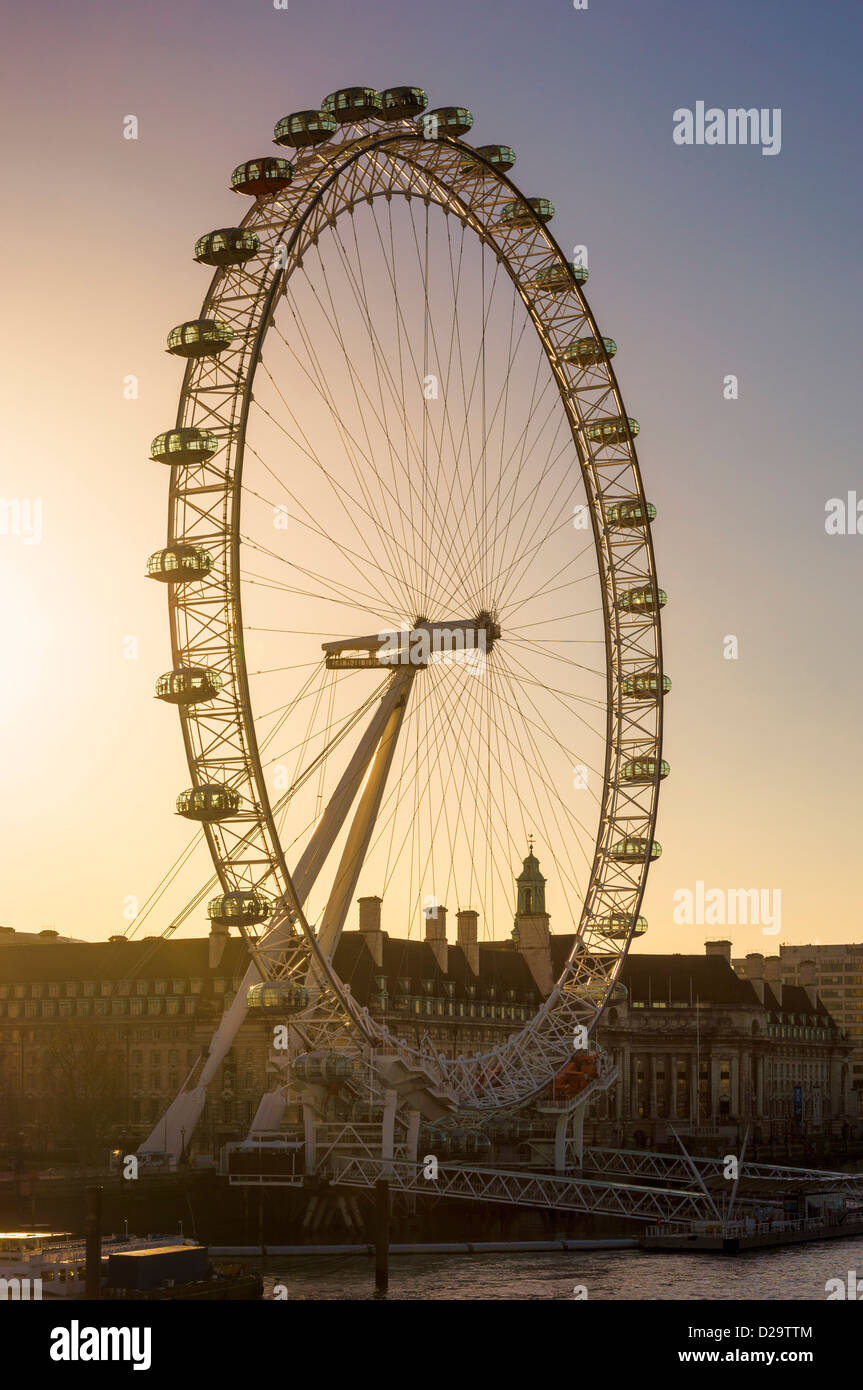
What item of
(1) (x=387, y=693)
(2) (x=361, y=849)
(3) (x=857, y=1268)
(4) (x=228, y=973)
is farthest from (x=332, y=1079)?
(4) (x=228, y=973)

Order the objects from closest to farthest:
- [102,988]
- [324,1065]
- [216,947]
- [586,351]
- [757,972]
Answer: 1. [324,1065]
2. [586,351]
3. [216,947]
4. [102,988]
5. [757,972]

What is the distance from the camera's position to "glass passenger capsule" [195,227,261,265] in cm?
7044

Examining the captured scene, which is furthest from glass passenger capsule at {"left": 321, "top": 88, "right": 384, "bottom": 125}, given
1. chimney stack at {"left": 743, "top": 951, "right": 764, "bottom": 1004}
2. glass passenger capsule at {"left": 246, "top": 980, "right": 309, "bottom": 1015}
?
chimney stack at {"left": 743, "top": 951, "right": 764, "bottom": 1004}

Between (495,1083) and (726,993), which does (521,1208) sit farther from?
(726,993)

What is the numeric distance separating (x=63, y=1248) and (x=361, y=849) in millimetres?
21384

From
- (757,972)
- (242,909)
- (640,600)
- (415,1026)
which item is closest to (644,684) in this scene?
(640,600)

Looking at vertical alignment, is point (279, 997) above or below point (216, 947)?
below

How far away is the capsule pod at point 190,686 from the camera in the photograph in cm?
6981

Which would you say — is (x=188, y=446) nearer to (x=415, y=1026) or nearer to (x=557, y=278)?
(x=557, y=278)

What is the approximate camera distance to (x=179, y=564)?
228 feet

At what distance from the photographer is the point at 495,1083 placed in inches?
3558

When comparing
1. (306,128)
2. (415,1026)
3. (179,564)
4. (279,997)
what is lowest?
(415,1026)

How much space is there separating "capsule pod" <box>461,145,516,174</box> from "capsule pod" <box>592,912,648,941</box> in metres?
29.4

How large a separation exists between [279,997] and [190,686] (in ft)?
35.8
